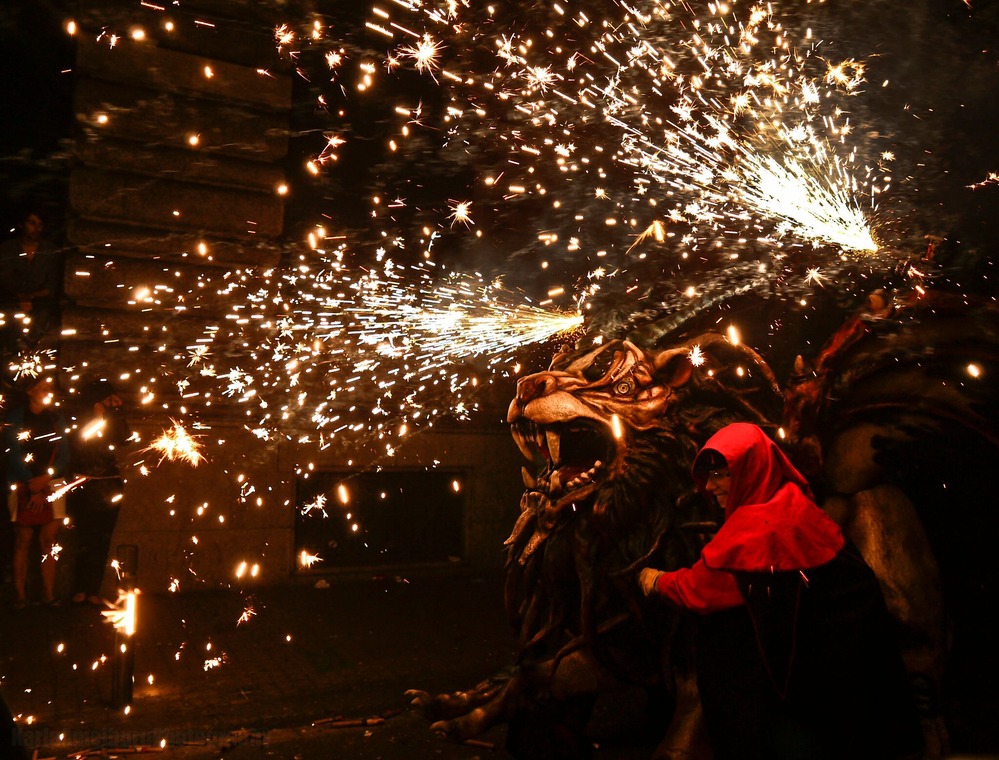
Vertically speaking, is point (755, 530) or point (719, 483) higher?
point (719, 483)

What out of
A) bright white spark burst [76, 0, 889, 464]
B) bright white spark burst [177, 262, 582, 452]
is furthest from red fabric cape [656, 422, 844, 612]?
bright white spark burst [177, 262, 582, 452]

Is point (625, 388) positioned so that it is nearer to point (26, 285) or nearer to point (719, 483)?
point (719, 483)

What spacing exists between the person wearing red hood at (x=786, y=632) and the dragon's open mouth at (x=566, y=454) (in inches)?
32.7

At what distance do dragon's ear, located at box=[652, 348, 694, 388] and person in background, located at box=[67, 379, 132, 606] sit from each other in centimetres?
536

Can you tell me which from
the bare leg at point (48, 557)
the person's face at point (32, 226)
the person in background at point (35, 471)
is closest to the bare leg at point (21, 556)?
the person in background at point (35, 471)

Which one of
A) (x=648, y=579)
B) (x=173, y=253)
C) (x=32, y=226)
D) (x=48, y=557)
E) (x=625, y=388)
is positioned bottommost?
(x=648, y=579)

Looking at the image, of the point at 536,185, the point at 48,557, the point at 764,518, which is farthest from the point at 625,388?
the point at 48,557

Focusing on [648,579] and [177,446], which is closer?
[648,579]

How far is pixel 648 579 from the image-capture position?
340 cm

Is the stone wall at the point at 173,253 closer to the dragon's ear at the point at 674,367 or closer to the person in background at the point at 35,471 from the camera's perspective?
the person in background at the point at 35,471

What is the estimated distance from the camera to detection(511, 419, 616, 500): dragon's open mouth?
3.91m

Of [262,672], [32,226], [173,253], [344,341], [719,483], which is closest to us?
[719,483]

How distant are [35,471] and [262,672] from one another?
3.02m

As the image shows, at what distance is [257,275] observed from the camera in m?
8.73
